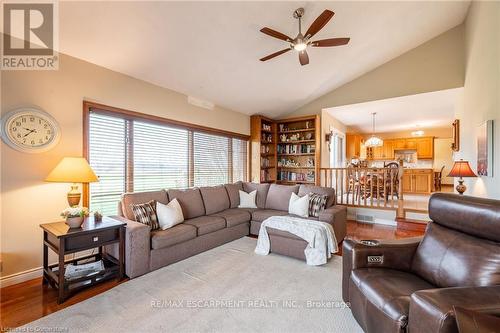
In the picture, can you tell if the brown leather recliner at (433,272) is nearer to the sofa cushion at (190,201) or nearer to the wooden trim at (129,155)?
the sofa cushion at (190,201)

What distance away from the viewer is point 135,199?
10.1ft

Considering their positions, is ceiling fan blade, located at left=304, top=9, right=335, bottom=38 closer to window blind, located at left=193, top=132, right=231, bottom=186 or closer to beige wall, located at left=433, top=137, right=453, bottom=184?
window blind, located at left=193, top=132, right=231, bottom=186

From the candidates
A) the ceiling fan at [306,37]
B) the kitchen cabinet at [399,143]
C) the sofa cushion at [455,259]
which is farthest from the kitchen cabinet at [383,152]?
the sofa cushion at [455,259]

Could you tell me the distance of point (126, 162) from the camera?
344 centimetres

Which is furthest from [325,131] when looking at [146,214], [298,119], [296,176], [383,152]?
[146,214]

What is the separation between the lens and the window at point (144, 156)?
313 centimetres

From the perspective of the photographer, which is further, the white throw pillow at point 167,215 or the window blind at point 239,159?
the window blind at point 239,159

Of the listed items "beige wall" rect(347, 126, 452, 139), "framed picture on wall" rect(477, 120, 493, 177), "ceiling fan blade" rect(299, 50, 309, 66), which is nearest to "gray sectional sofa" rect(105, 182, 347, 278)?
"framed picture on wall" rect(477, 120, 493, 177)

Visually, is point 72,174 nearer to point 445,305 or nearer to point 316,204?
point 445,305

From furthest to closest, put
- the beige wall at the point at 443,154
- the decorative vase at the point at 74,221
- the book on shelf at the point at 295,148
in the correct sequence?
the beige wall at the point at 443,154 → the book on shelf at the point at 295,148 → the decorative vase at the point at 74,221

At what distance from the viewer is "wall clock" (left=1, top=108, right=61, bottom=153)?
2.35 meters

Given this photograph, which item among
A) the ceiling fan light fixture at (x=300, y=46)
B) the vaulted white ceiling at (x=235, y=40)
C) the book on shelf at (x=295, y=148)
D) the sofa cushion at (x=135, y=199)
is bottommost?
the sofa cushion at (x=135, y=199)

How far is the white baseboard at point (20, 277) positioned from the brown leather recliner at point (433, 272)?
3325mm

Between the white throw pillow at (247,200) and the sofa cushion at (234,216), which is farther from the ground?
the white throw pillow at (247,200)
